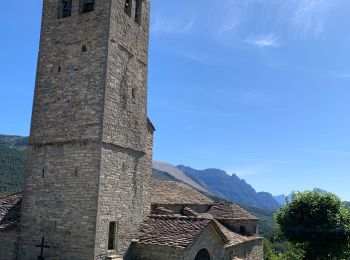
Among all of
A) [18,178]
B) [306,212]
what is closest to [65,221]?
[306,212]

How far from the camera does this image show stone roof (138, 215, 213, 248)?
17.6 meters

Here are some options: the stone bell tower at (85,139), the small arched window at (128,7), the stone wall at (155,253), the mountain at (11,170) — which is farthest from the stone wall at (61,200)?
the mountain at (11,170)

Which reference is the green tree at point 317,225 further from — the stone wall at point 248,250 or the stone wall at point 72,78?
the stone wall at point 72,78

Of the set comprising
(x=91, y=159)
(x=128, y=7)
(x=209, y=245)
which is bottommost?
(x=209, y=245)

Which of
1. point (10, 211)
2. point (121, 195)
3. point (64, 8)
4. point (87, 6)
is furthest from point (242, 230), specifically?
point (64, 8)

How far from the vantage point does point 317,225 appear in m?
23.9

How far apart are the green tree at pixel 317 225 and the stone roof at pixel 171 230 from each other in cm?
865

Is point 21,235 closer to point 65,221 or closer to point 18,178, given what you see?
point 65,221

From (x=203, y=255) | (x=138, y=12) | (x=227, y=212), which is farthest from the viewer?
(x=227, y=212)

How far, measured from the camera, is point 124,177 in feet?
62.8

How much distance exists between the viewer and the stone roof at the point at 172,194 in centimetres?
2538

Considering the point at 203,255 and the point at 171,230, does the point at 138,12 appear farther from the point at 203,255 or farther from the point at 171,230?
the point at 203,255

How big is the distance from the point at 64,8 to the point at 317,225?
19.9m

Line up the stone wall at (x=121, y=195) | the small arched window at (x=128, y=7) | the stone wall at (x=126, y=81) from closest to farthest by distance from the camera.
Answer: the stone wall at (x=121, y=195) → the stone wall at (x=126, y=81) → the small arched window at (x=128, y=7)
